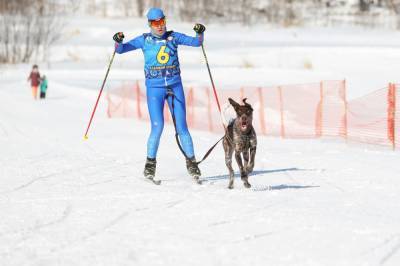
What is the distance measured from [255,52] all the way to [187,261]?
38.5 meters

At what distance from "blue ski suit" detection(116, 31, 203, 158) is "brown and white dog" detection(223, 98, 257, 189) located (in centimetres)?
96

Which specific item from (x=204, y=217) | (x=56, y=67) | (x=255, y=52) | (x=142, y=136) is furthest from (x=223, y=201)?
(x=56, y=67)

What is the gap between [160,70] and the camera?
360 inches

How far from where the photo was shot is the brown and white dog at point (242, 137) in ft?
26.9

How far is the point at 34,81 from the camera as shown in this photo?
31.9 meters

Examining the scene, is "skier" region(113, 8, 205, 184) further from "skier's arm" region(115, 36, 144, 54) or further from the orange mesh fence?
the orange mesh fence

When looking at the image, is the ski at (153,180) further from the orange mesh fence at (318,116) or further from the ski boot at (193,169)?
the orange mesh fence at (318,116)

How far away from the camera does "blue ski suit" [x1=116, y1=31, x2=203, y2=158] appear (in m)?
9.12

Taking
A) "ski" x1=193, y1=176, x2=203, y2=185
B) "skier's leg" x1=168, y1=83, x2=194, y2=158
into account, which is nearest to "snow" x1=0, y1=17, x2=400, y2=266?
"ski" x1=193, y1=176, x2=203, y2=185

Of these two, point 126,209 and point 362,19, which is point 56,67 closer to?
point 362,19

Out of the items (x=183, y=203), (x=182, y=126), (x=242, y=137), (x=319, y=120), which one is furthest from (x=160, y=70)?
(x=319, y=120)

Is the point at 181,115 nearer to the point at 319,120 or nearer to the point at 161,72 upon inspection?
the point at 161,72

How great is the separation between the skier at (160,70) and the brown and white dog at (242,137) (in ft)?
2.80

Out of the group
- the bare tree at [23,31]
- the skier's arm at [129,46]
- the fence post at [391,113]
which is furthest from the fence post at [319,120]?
the bare tree at [23,31]
